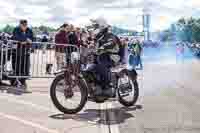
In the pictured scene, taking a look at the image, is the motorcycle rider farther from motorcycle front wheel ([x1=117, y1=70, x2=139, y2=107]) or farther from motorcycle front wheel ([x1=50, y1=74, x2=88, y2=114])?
motorcycle front wheel ([x1=50, y1=74, x2=88, y2=114])

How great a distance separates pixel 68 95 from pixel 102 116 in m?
0.71

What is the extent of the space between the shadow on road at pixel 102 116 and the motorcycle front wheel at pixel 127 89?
0.20 metres

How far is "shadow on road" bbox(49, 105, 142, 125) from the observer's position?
7262mm

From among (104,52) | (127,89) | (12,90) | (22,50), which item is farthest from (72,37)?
(104,52)

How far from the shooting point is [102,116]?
7.70m

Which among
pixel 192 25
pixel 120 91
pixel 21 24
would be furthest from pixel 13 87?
pixel 192 25

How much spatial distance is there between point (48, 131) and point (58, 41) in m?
7.06

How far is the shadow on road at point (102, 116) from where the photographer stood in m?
7.26

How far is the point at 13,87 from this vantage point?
11.3 m

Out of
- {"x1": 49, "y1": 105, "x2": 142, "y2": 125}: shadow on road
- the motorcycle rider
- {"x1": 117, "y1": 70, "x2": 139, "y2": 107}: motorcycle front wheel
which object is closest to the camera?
{"x1": 49, "y1": 105, "x2": 142, "y2": 125}: shadow on road

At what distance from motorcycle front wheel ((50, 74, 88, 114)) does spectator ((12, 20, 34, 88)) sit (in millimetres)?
4061

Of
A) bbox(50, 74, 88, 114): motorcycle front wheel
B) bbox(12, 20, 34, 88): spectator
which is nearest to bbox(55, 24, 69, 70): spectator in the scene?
bbox(12, 20, 34, 88): spectator

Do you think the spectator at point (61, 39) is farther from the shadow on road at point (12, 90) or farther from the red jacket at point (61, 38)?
the shadow on road at point (12, 90)

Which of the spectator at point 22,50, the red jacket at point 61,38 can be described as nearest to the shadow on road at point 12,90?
the spectator at point 22,50
